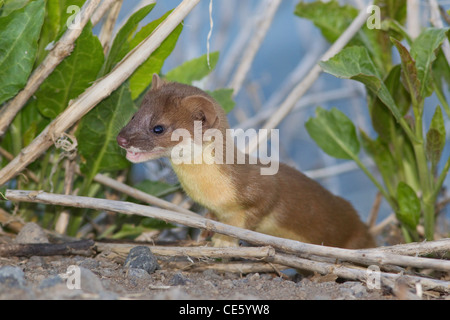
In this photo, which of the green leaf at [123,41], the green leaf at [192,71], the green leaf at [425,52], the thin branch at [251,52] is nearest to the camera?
the green leaf at [123,41]

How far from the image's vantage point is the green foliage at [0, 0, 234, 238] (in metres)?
2.98

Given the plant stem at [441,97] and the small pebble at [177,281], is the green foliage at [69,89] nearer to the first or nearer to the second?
the small pebble at [177,281]

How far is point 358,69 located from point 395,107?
321 mm

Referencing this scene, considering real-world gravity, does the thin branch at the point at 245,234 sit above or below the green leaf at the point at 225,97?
below

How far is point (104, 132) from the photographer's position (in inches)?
134

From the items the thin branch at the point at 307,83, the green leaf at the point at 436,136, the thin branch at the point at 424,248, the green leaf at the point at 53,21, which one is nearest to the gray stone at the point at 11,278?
the green leaf at the point at 53,21

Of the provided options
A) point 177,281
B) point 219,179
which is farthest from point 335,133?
point 177,281

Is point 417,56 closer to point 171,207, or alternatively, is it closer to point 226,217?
point 226,217

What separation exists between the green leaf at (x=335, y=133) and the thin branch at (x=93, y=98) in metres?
1.35

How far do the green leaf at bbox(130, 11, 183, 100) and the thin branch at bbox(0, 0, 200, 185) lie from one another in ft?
0.44

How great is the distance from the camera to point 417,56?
331cm

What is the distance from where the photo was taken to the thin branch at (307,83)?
144 inches

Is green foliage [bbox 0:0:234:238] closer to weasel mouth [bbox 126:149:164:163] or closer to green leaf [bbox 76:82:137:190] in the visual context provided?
green leaf [bbox 76:82:137:190]
